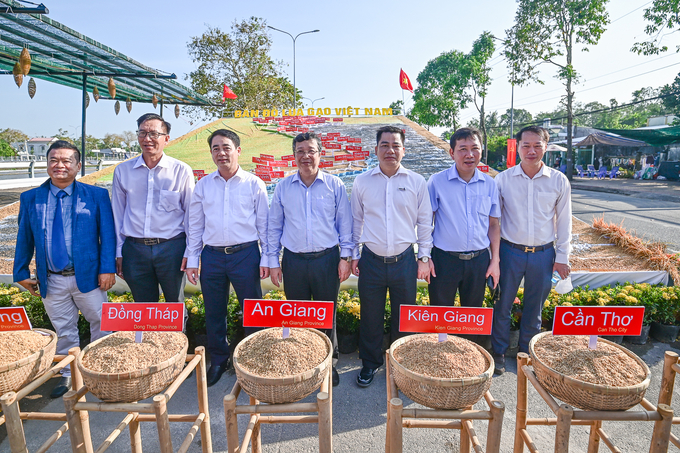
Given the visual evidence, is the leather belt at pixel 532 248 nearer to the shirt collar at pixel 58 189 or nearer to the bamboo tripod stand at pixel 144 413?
the bamboo tripod stand at pixel 144 413

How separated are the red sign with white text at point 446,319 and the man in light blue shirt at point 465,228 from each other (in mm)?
875

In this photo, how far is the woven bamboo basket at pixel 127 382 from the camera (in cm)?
138

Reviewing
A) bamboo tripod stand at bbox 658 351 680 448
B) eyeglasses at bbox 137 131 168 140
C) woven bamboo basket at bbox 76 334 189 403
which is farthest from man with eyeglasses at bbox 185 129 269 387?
bamboo tripod stand at bbox 658 351 680 448

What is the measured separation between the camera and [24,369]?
1.55 m

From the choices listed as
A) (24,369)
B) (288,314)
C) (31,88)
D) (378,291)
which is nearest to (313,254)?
(378,291)

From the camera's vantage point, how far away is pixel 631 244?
4.34 metres

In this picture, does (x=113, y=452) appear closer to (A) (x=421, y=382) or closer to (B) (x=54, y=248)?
(B) (x=54, y=248)

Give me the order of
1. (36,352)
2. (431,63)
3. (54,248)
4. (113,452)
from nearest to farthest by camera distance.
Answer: (36,352) < (113,452) < (54,248) < (431,63)

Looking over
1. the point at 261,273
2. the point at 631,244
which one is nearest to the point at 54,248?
the point at 261,273

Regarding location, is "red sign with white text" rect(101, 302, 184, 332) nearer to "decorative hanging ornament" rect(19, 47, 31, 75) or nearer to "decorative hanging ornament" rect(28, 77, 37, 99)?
"decorative hanging ornament" rect(19, 47, 31, 75)

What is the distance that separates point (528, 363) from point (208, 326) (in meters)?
1.92

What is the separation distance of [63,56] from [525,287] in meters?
8.59

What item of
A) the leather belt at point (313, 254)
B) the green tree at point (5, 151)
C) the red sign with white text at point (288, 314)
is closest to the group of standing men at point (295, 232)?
the leather belt at point (313, 254)

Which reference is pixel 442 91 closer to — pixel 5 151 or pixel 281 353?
pixel 281 353
